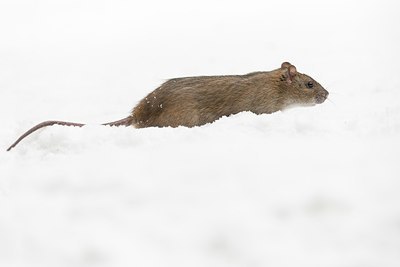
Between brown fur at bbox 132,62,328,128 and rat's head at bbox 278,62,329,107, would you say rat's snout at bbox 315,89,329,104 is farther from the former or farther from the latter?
brown fur at bbox 132,62,328,128

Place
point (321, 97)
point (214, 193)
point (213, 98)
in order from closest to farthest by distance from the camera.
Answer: point (214, 193) < point (213, 98) < point (321, 97)

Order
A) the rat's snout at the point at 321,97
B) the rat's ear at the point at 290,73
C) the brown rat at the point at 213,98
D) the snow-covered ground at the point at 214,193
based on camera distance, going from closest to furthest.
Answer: the snow-covered ground at the point at 214,193
the brown rat at the point at 213,98
the rat's ear at the point at 290,73
the rat's snout at the point at 321,97

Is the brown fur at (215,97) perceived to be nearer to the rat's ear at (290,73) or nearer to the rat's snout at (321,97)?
the rat's ear at (290,73)

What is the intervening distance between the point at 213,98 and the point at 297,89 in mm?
1175

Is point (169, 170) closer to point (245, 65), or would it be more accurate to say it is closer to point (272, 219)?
point (272, 219)

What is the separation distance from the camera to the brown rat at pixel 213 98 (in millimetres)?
6980

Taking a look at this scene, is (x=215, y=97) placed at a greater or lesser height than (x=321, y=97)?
greater

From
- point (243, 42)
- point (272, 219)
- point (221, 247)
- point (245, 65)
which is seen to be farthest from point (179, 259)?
point (243, 42)

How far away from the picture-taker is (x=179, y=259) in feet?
12.0

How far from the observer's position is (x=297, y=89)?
7910mm

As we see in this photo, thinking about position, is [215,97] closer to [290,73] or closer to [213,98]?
[213,98]

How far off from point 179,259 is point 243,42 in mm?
9620

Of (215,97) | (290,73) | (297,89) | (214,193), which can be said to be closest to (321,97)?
(297,89)

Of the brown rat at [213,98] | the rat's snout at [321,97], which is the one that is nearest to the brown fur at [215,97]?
the brown rat at [213,98]
